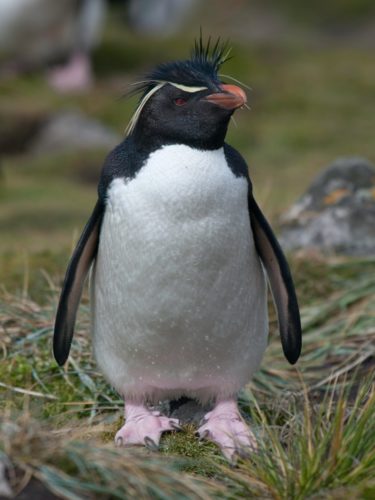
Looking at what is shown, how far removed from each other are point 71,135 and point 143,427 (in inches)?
297

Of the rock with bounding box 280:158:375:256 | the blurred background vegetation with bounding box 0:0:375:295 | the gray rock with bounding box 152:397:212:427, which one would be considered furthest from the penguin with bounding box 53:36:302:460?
the rock with bounding box 280:158:375:256

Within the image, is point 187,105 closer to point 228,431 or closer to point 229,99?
point 229,99

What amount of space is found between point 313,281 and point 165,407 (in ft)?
6.30

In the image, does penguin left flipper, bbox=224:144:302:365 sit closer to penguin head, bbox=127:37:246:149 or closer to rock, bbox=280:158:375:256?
penguin head, bbox=127:37:246:149

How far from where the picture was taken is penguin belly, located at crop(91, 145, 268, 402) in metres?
3.45

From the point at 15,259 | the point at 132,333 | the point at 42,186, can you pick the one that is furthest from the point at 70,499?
the point at 42,186

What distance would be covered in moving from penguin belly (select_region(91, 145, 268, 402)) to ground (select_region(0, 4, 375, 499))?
0.21 metres

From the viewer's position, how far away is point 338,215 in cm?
633

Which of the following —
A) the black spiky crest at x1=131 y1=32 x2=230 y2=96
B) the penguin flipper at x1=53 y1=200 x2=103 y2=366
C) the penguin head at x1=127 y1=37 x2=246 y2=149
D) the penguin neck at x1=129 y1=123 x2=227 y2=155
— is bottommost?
the penguin flipper at x1=53 y1=200 x2=103 y2=366

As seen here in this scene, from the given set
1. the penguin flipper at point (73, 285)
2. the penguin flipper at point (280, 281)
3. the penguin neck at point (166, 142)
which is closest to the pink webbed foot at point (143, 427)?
the penguin flipper at point (73, 285)

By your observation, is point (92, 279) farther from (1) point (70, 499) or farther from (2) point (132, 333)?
(1) point (70, 499)

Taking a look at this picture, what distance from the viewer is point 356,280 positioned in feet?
19.1

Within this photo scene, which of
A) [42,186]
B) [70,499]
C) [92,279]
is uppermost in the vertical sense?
[92,279]

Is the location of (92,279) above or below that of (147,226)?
below
